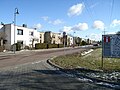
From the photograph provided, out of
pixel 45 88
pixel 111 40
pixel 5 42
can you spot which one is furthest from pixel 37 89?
pixel 5 42

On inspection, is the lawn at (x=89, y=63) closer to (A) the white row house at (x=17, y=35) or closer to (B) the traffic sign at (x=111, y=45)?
(B) the traffic sign at (x=111, y=45)

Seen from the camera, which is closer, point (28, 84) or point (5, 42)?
point (28, 84)

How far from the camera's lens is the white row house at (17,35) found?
185 ft

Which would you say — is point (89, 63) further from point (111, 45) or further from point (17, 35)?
point (17, 35)

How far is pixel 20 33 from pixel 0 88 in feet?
179

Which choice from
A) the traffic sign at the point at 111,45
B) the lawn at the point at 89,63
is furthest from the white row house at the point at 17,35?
the traffic sign at the point at 111,45

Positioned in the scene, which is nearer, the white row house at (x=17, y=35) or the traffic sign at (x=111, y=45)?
the traffic sign at (x=111, y=45)

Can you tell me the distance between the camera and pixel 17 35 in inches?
2384

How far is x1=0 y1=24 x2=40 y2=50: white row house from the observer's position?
5647cm

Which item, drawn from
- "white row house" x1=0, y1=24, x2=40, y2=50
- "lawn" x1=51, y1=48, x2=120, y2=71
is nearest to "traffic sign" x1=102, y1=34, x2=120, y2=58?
"lawn" x1=51, y1=48, x2=120, y2=71

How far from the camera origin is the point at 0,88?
8570 millimetres

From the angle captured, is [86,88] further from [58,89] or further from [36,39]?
[36,39]

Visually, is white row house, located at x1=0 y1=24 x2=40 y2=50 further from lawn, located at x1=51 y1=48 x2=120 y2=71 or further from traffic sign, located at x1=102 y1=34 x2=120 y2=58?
traffic sign, located at x1=102 y1=34 x2=120 y2=58

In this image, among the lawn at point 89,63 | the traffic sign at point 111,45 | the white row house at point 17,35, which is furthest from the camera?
the white row house at point 17,35
